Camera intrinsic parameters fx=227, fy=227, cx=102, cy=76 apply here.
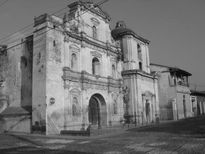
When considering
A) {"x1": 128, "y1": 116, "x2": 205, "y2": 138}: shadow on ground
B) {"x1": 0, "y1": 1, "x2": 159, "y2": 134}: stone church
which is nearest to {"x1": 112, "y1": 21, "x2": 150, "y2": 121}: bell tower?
{"x1": 0, "y1": 1, "x2": 159, "y2": 134}: stone church

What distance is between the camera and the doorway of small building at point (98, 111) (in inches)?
1029

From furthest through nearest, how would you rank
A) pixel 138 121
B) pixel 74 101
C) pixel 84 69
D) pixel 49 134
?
pixel 138 121
pixel 84 69
pixel 74 101
pixel 49 134

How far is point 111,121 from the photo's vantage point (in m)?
26.7

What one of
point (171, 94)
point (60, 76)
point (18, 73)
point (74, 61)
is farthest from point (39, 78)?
point (171, 94)

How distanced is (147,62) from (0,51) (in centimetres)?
2097

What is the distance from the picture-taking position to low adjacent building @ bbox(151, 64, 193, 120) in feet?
121

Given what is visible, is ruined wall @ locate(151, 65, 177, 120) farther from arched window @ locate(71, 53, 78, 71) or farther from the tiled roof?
the tiled roof

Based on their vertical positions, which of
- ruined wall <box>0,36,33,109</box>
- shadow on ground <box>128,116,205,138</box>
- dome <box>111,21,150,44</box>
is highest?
dome <box>111,21,150,44</box>

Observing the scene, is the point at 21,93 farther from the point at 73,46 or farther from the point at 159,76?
the point at 159,76

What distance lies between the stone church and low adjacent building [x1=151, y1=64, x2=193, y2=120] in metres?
4.87

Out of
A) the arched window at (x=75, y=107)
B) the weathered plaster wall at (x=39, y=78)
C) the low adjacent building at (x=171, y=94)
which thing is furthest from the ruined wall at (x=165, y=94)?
the weathered plaster wall at (x=39, y=78)

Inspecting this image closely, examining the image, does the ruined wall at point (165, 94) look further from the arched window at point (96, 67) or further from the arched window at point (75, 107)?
the arched window at point (75, 107)

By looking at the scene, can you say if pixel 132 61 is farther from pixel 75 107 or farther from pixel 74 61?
pixel 75 107

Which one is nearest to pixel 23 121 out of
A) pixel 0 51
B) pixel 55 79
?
pixel 55 79
